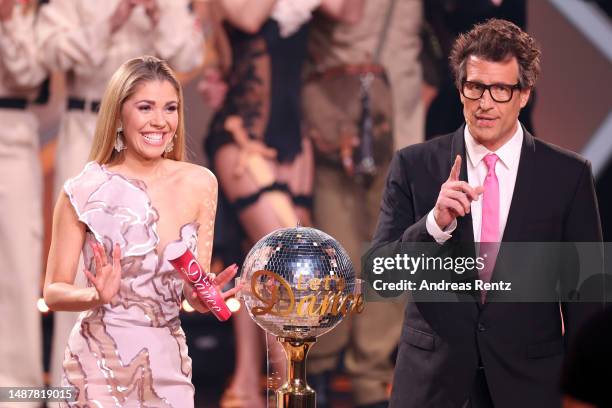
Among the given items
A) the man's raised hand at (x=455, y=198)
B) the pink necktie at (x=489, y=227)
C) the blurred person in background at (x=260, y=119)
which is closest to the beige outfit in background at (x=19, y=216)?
the blurred person in background at (x=260, y=119)

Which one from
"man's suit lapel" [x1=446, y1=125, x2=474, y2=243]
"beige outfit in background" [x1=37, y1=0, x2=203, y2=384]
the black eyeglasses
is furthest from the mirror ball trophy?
"beige outfit in background" [x1=37, y1=0, x2=203, y2=384]

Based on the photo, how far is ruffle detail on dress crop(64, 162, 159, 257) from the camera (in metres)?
2.53

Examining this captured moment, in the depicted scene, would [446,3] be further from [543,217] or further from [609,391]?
[609,391]

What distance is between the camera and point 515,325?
8.82 feet

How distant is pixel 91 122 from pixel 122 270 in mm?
2812

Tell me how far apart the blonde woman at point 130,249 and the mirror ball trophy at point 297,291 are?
132 millimetres

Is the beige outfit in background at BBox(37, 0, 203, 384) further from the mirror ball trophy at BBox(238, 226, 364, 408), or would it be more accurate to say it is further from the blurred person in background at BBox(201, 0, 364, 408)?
the mirror ball trophy at BBox(238, 226, 364, 408)

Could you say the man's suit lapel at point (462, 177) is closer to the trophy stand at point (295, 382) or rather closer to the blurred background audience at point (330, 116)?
the trophy stand at point (295, 382)

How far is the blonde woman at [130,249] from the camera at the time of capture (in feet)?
8.17

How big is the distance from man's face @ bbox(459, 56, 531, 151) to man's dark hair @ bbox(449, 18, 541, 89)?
0.06ft

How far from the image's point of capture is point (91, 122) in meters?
5.19

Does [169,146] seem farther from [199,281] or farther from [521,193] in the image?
[521,193]

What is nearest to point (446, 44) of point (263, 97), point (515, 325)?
point (263, 97)

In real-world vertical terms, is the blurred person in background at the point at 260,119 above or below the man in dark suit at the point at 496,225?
above
